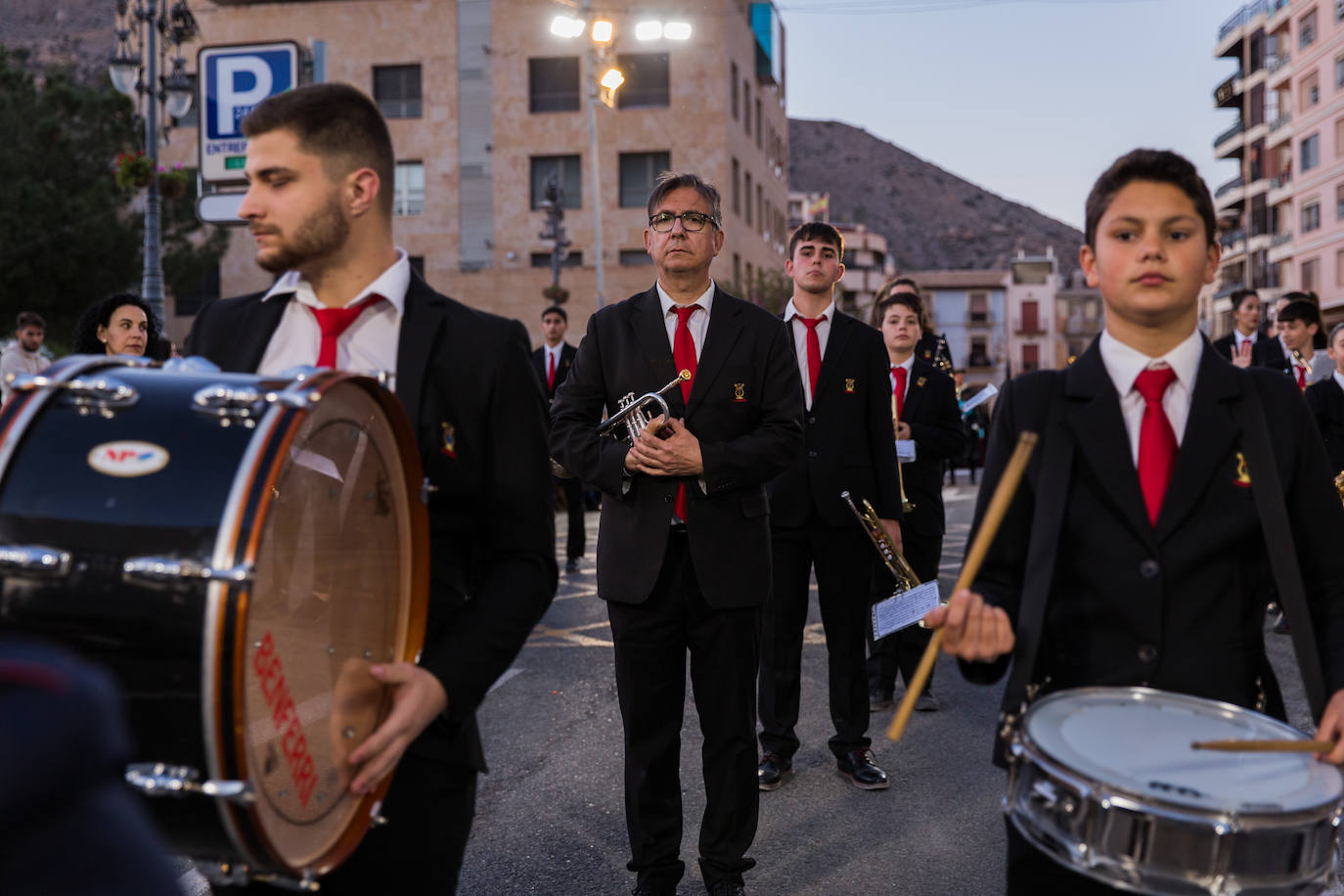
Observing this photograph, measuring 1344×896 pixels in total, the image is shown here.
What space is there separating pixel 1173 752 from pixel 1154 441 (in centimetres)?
72

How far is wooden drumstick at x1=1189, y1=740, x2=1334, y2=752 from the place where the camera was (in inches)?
82.4

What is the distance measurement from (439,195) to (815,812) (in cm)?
3851

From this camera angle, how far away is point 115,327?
723 centimetres

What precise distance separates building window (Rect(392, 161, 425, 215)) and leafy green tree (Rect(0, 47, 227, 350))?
7504mm

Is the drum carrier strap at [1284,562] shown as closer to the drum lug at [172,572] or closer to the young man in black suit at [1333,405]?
the drum lug at [172,572]

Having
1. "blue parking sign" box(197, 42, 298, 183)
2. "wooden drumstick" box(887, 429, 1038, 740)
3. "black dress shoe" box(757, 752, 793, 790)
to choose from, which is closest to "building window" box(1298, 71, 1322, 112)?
"blue parking sign" box(197, 42, 298, 183)

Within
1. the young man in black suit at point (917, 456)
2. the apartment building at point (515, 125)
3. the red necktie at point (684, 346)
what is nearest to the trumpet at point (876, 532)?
the young man in black suit at point (917, 456)

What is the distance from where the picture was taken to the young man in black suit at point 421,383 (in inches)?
93.1

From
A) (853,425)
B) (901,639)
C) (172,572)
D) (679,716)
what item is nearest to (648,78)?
(901,639)

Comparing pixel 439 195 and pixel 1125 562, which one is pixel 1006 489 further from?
pixel 439 195

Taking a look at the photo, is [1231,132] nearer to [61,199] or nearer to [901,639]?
[61,199]

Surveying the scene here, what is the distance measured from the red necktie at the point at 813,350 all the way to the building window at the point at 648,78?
3637 cm

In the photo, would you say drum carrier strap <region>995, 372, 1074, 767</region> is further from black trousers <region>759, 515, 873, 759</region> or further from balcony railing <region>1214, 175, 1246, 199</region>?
balcony railing <region>1214, 175, 1246, 199</region>

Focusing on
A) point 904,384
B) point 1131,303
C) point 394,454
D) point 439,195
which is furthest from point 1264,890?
point 439,195
